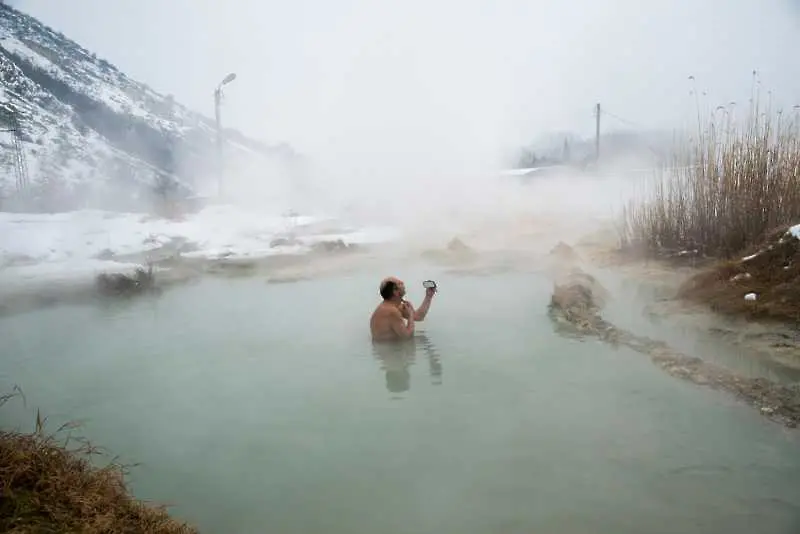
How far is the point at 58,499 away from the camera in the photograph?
174 cm

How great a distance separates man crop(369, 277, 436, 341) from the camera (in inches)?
171

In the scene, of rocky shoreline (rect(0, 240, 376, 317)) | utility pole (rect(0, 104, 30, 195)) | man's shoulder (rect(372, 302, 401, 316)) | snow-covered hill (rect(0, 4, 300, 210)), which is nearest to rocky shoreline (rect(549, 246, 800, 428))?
man's shoulder (rect(372, 302, 401, 316))

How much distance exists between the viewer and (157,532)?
1.83 m

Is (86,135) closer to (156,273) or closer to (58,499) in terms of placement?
(156,273)

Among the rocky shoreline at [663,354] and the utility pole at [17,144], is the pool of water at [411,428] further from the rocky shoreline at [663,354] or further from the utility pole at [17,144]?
the utility pole at [17,144]

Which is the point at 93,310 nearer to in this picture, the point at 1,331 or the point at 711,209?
the point at 1,331

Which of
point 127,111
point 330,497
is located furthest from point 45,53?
point 330,497

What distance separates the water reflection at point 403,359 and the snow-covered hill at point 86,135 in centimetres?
954

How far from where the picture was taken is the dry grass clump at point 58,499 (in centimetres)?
163

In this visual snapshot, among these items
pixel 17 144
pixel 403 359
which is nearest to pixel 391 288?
pixel 403 359

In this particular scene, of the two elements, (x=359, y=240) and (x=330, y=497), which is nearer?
(x=330, y=497)

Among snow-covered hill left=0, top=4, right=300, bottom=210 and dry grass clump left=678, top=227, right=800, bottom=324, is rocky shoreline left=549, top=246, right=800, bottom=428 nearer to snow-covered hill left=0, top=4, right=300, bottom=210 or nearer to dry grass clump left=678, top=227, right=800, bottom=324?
dry grass clump left=678, top=227, right=800, bottom=324

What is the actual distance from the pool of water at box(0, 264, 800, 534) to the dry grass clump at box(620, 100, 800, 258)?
2236 mm

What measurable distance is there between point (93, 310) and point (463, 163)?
574 inches
